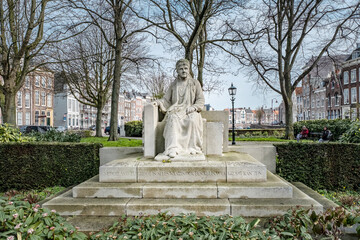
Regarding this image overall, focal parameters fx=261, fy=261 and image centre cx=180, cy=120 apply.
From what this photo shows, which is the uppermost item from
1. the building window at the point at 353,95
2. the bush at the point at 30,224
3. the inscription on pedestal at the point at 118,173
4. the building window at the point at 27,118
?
the building window at the point at 353,95

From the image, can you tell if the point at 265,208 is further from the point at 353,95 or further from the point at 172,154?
the point at 353,95

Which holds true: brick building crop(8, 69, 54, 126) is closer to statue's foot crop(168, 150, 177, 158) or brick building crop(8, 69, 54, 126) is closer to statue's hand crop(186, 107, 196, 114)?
statue's hand crop(186, 107, 196, 114)

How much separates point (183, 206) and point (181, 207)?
34 millimetres

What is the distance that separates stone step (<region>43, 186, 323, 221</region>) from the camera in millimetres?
3865

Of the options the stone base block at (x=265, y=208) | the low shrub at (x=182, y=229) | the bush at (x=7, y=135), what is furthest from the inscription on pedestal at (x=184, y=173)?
the bush at (x=7, y=135)

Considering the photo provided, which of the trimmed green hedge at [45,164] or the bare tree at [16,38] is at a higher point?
the bare tree at [16,38]

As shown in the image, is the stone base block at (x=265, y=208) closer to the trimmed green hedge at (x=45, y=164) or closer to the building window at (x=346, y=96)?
the trimmed green hedge at (x=45, y=164)

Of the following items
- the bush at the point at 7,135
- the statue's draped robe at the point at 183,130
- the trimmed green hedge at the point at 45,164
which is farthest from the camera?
the bush at the point at 7,135

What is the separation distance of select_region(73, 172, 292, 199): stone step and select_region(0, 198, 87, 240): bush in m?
0.97

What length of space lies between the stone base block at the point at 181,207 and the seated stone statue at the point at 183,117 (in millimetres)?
1305

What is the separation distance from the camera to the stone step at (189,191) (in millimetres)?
4242

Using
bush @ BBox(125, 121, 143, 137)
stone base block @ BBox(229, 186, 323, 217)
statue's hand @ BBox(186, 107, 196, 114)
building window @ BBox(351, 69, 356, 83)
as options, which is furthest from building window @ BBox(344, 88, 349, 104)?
stone base block @ BBox(229, 186, 323, 217)

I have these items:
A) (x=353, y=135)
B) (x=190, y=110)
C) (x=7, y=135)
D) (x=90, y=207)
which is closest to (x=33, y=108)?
(x=7, y=135)

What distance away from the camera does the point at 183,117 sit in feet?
18.4
